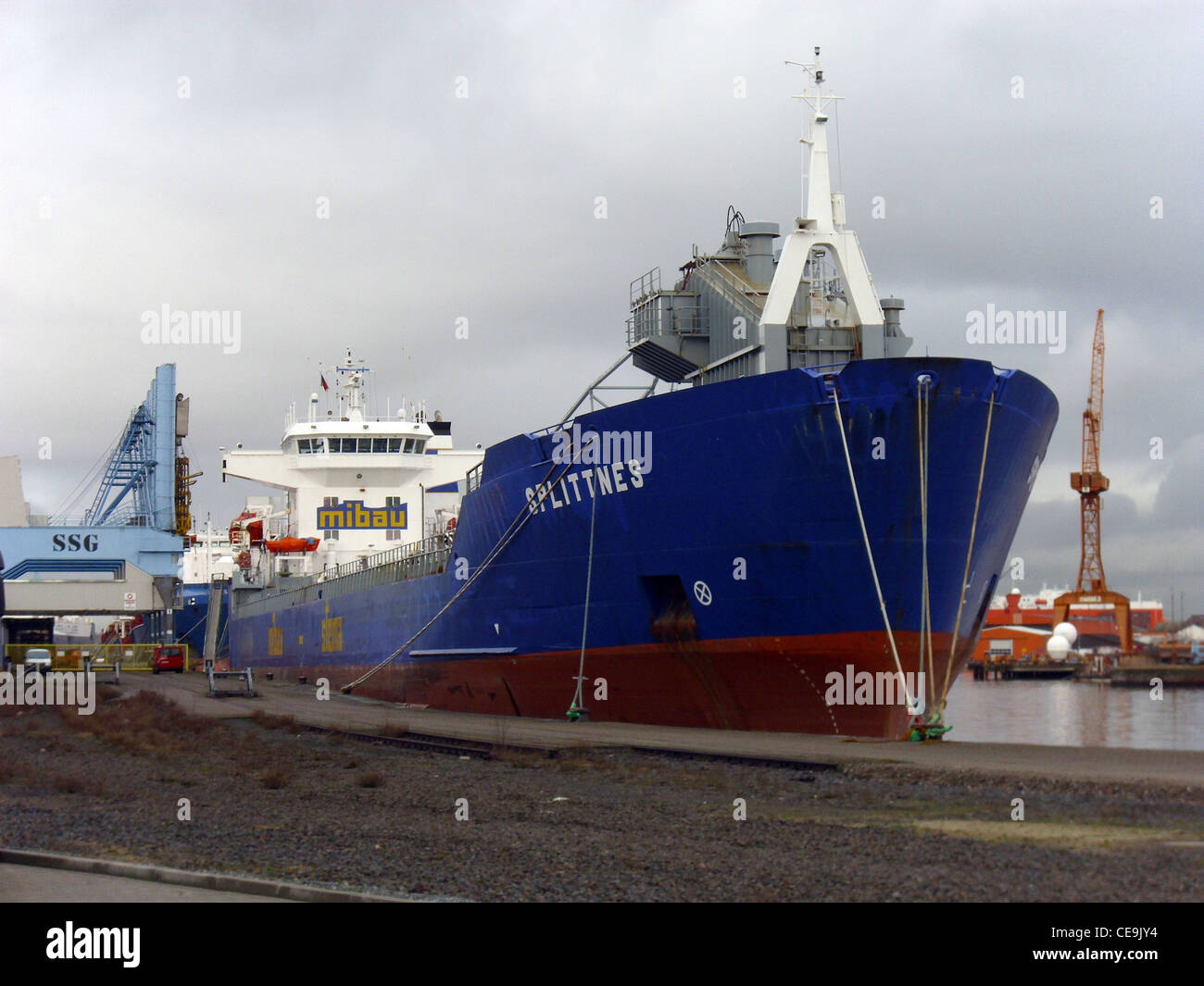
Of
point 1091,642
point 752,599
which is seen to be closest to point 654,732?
point 752,599

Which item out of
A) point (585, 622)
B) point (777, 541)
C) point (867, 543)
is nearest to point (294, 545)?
point (585, 622)

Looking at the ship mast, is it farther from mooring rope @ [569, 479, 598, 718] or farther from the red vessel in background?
the red vessel in background

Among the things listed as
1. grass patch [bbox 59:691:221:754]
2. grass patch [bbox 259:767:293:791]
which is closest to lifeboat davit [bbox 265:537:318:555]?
grass patch [bbox 59:691:221:754]

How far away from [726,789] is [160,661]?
35.8 meters

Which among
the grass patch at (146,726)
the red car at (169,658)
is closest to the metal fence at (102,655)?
the red car at (169,658)

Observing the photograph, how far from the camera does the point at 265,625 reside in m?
40.5

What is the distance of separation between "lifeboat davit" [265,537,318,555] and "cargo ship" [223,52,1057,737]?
45.0 feet

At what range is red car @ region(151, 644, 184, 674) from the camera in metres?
42.9

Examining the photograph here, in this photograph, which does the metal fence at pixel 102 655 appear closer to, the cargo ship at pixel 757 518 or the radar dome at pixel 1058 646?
the cargo ship at pixel 757 518

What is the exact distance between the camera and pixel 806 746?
1331 cm

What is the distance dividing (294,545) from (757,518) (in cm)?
2310

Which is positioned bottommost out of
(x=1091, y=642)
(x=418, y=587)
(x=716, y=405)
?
(x=1091, y=642)
